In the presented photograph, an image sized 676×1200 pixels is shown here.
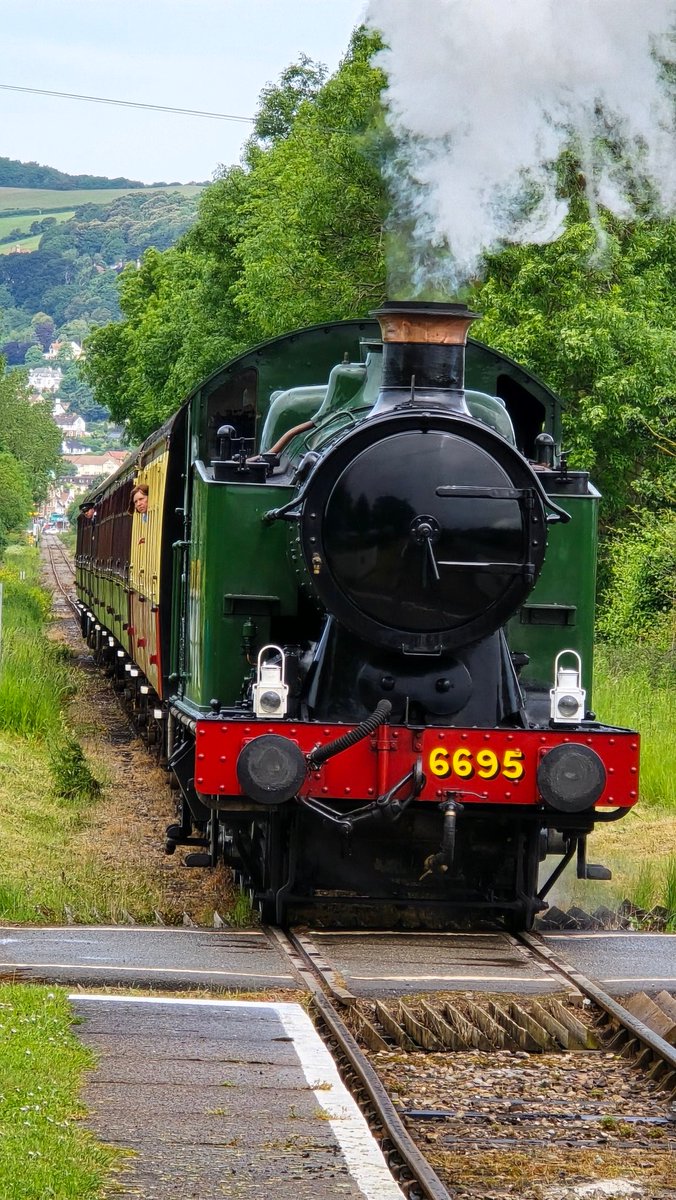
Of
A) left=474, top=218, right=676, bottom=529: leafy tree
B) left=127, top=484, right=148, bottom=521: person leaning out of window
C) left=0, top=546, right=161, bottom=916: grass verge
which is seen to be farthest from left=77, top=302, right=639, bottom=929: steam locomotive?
left=474, top=218, right=676, bottom=529: leafy tree

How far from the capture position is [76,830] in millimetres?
11672

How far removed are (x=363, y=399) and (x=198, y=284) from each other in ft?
102

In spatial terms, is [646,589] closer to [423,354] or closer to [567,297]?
[567,297]

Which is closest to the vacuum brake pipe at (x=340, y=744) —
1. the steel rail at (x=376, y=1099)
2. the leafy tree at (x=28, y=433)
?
the steel rail at (x=376, y=1099)

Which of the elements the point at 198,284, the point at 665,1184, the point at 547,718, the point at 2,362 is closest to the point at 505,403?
the point at 547,718

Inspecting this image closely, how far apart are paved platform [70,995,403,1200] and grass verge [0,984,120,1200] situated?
0.25 feet

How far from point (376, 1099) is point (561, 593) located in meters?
4.08

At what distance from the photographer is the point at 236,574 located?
8352mm

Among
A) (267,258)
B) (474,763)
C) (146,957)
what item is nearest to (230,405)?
(474,763)

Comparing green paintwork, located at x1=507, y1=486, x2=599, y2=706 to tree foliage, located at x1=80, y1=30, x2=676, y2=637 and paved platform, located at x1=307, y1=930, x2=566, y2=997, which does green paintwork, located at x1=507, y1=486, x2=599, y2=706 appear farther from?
tree foliage, located at x1=80, y1=30, x2=676, y2=637

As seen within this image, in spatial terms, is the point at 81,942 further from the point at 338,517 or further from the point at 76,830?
the point at 76,830

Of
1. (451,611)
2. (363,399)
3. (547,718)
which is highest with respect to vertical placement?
(363,399)

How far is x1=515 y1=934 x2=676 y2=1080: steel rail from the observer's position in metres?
5.75

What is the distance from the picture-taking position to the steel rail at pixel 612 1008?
575cm
